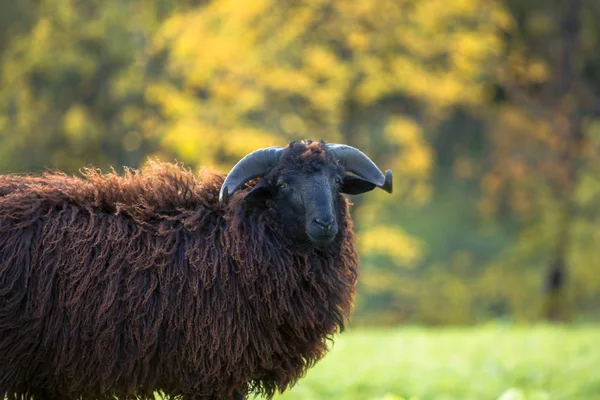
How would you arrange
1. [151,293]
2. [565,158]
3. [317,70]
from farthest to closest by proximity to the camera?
1. [565,158]
2. [317,70]
3. [151,293]

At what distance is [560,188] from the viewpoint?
79.8 feet

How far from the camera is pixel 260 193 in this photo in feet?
20.8

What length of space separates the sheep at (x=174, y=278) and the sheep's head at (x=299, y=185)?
0.04 feet

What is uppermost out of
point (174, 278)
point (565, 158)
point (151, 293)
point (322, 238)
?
point (565, 158)

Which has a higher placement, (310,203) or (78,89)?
(78,89)

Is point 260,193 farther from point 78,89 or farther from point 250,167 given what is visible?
point 78,89

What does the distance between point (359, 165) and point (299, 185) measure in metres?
0.75

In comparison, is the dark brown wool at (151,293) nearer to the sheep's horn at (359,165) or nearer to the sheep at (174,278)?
the sheep at (174,278)

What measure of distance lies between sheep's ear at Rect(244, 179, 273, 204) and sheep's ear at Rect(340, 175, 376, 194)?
67 cm

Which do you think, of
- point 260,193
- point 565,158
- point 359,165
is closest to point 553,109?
point 565,158

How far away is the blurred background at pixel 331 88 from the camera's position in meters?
19.0

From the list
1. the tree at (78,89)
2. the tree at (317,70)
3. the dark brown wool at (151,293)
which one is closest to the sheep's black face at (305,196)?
the dark brown wool at (151,293)

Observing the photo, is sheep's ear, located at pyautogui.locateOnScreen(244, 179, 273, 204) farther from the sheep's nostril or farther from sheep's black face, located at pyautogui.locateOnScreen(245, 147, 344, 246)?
the sheep's nostril

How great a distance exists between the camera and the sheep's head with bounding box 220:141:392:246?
19.7 feet
